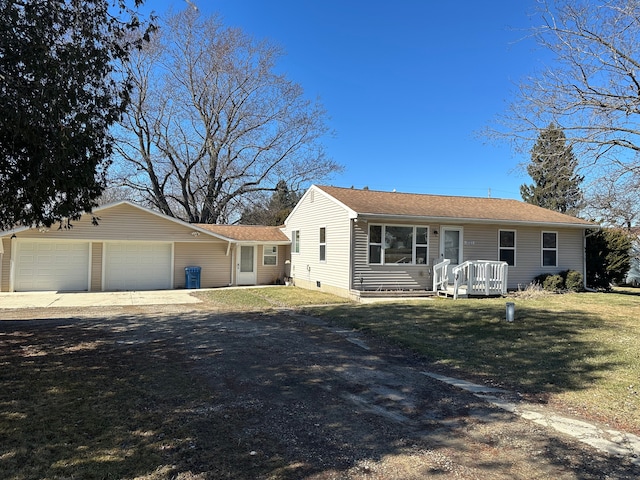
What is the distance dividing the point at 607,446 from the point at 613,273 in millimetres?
18042

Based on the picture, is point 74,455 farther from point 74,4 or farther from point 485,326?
point 485,326

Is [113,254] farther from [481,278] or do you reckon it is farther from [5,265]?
[481,278]

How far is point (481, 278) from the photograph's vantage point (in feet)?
47.3

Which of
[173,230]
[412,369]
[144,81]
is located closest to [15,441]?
[412,369]

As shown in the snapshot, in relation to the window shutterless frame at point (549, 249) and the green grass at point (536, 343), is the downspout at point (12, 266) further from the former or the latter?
the window shutterless frame at point (549, 249)

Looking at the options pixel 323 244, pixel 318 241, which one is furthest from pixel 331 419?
pixel 318 241

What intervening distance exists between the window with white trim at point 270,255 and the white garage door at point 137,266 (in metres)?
4.48

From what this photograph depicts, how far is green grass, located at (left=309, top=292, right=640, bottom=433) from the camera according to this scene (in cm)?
514

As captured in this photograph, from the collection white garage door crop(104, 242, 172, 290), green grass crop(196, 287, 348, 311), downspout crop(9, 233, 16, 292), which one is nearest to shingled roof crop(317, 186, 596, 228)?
green grass crop(196, 287, 348, 311)

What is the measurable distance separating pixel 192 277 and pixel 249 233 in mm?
3697

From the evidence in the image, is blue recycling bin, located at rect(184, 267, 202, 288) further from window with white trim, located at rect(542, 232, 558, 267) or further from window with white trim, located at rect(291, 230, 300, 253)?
window with white trim, located at rect(542, 232, 558, 267)

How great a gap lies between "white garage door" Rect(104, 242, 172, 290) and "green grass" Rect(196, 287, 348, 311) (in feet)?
10.6

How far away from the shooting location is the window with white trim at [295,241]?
20.2m

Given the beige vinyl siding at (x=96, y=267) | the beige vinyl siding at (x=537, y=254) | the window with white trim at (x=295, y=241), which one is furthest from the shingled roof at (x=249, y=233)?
the beige vinyl siding at (x=537, y=254)
